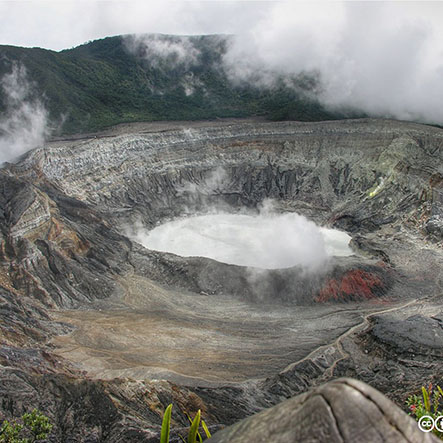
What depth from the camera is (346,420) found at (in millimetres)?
7156

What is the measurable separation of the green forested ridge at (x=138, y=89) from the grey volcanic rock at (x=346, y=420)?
68172 millimetres

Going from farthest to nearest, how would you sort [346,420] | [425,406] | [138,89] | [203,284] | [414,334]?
1. [138,89]
2. [203,284]
3. [414,334]
4. [425,406]
5. [346,420]

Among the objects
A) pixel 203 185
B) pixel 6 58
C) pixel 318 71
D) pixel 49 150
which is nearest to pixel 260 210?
pixel 203 185

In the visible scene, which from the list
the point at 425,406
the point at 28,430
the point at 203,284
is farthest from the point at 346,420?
the point at 203,284

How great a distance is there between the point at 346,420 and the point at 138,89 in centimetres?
8824

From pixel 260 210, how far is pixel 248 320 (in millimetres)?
31721

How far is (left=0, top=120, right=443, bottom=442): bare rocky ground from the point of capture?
2427 centimetres

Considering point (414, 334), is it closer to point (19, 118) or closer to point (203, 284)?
point (203, 284)

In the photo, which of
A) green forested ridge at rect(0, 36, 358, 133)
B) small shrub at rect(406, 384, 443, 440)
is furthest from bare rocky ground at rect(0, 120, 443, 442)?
green forested ridge at rect(0, 36, 358, 133)

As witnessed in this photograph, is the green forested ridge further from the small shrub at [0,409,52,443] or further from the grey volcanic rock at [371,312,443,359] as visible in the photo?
the small shrub at [0,409,52,443]

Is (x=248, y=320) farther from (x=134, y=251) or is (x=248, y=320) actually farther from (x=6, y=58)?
(x=6, y=58)

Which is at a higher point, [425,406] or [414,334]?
[425,406]

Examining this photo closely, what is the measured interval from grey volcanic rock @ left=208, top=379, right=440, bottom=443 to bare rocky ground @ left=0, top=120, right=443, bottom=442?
1235 centimetres

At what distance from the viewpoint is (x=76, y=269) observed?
3959cm
